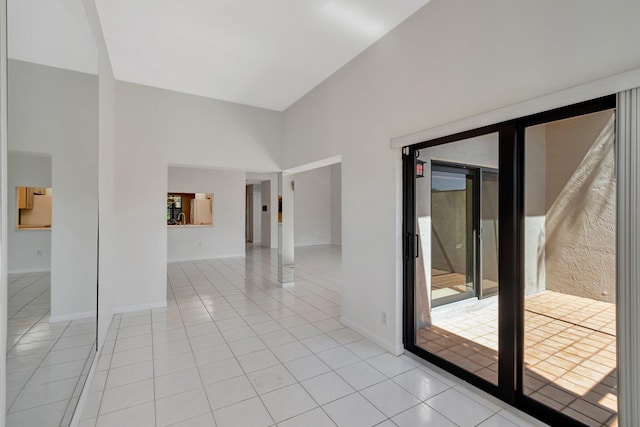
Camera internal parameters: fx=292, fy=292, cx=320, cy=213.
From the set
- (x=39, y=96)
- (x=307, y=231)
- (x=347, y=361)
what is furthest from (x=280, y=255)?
(x=307, y=231)

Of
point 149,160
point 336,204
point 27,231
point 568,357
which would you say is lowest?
point 568,357

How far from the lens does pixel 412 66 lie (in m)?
2.74

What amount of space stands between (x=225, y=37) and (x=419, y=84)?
2077 mm

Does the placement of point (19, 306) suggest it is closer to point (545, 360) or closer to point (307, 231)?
point (545, 360)

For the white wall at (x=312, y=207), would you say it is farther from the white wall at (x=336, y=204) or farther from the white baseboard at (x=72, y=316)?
the white baseboard at (x=72, y=316)

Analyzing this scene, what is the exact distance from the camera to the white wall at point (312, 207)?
11.2 m

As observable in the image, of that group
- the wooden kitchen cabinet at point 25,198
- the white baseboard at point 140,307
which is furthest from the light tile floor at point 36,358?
the white baseboard at point 140,307

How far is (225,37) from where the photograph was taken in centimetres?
310

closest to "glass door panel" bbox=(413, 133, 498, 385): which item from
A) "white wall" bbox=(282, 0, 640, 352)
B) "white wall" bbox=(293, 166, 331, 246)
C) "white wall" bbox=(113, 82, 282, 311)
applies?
"white wall" bbox=(282, 0, 640, 352)

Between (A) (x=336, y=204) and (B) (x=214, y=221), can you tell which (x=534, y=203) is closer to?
(B) (x=214, y=221)

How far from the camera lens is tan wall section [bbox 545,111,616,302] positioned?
6.24ft

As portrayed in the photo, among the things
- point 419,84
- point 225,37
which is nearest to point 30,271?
point 225,37

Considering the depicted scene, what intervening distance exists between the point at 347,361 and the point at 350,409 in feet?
2.23

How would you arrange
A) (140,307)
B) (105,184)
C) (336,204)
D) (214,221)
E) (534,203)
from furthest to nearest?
(336,204)
(214,221)
(140,307)
(105,184)
(534,203)
